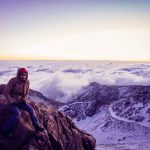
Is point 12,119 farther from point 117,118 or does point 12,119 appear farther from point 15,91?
point 117,118

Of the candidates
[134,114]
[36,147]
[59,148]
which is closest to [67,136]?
[59,148]

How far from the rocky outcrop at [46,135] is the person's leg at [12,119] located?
59 cm

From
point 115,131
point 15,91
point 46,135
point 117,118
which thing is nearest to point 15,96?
point 15,91

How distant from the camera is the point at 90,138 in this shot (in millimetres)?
20516

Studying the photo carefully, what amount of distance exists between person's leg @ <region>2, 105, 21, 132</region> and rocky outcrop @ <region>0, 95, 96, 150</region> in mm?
594

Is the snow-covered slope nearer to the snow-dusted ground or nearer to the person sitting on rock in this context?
the snow-dusted ground

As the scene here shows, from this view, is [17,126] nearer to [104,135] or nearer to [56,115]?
[56,115]

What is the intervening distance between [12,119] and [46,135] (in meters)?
2.32

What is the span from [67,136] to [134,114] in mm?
56272

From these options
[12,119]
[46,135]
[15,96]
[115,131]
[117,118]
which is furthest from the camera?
[117,118]

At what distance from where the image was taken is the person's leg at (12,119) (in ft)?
50.0

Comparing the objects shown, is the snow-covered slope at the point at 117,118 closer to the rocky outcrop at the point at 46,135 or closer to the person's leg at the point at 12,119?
the rocky outcrop at the point at 46,135

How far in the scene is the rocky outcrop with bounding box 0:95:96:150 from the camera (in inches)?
622

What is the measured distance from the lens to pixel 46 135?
54.7 feet
